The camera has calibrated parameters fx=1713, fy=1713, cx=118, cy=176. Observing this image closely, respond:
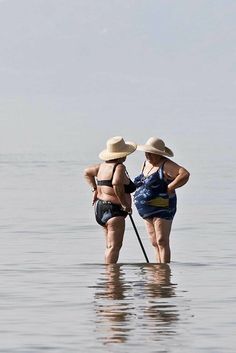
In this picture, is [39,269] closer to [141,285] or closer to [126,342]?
[141,285]

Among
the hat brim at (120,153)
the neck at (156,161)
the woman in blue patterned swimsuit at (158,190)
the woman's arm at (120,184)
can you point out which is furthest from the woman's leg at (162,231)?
the hat brim at (120,153)

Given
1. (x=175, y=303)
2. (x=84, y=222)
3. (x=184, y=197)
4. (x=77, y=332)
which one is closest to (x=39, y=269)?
(x=175, y=303)

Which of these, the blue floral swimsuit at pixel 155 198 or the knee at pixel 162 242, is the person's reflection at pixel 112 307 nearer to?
the knee at pixel 162 242

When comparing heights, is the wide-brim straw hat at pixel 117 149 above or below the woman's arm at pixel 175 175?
above

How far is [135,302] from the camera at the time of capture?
50.1 ft

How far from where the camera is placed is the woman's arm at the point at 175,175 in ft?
57.2

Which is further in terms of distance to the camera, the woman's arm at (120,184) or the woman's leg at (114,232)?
the woman's leg at (114,232)

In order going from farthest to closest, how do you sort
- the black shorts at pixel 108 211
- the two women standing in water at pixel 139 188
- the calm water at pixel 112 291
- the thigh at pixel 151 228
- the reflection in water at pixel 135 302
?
the thigh at pixel 151 228 < the black shorts at pixel 108 211 < the two women standing in water at pixel 139 188 < the reflection in water at pixel 135 302 < the calm water at pixel 112 291

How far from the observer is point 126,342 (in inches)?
504

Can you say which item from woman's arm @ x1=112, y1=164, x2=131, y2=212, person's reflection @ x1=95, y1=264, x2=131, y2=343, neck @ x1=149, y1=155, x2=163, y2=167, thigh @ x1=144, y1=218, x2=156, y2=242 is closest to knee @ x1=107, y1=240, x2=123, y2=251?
person's reflection @ x1=95, y1=264, x2=131, y2=343

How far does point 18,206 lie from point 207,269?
55.4 ft

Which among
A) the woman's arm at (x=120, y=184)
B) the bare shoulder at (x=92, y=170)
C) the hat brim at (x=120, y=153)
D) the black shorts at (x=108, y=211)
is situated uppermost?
the hat brim at (x=120, y=153)

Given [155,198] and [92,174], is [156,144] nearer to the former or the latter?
[155,198]

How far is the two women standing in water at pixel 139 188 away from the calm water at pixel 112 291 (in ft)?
1.57
